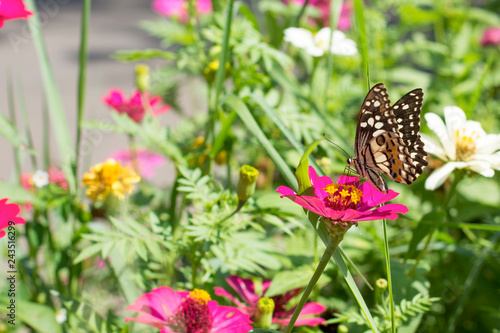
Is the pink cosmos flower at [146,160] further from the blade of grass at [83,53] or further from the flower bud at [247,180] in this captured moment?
the flower bud at [247,180]

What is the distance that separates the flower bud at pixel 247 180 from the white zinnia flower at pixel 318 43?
29cm

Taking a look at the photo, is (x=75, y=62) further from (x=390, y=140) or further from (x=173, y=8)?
(x=390, y=140)

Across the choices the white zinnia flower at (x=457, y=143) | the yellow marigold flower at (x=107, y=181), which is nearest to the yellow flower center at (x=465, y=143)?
the white zinnia flower at (x=457, y=143)

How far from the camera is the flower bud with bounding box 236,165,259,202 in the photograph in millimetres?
474

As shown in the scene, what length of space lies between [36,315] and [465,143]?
1.78ft

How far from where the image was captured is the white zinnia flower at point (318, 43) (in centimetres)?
72

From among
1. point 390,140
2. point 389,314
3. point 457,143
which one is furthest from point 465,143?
point 389,314

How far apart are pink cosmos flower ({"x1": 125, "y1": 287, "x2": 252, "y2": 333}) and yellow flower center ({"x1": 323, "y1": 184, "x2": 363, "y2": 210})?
128mm

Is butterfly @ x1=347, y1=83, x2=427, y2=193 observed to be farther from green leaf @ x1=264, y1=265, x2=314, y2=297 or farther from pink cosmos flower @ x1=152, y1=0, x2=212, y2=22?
pink cosmos flower @ x1=152, y1=0, x2=212, y2=22

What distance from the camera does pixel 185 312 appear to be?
1.51ft

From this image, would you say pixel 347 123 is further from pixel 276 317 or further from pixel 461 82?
pixel 276 317

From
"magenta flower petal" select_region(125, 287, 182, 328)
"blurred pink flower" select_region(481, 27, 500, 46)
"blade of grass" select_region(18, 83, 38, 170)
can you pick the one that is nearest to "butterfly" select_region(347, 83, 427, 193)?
"magenta flower petal" select_region(125, 287, 182, 328)

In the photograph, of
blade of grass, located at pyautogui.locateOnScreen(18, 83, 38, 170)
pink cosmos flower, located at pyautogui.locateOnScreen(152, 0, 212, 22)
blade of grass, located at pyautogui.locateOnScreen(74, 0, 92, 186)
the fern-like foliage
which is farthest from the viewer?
pink cosmos flower, located at pyautogui.locateOnScreen(152, 0, 212, 22)

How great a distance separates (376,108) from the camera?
0.52 meters
